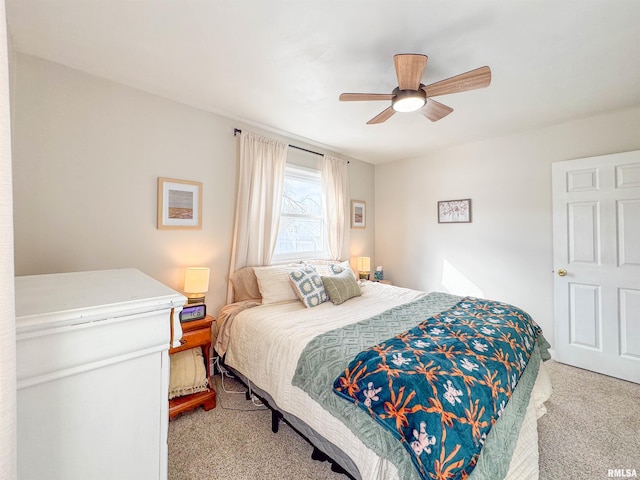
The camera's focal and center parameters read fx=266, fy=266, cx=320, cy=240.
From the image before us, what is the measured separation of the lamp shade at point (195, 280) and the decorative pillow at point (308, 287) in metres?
0.78

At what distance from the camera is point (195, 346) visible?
207 centimetres

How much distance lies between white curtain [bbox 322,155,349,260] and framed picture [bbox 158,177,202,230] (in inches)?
67.1

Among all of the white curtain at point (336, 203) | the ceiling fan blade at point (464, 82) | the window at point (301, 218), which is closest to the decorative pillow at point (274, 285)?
the window at point (301, 218)

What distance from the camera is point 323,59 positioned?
1843 millimetres

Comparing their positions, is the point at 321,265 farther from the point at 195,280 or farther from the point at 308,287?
the point at 195,280

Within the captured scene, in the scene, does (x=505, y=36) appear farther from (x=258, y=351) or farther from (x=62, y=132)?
(x=62, y=132)

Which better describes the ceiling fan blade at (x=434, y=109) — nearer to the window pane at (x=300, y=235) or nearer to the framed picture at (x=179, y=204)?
the window pane at (x=300, y=235)

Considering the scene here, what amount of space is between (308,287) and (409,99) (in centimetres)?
174

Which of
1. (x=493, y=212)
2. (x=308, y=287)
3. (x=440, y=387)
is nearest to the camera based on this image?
(x=440, y=387)

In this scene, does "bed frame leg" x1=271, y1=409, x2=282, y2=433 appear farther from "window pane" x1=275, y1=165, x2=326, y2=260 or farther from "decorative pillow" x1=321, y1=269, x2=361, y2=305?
"window pane" x1=275, y1=165, x2=326, y2=260

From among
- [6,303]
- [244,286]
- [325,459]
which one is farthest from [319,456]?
[6,303]

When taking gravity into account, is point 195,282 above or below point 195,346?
above

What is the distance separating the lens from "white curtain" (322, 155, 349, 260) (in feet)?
12.1

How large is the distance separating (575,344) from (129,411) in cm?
387
